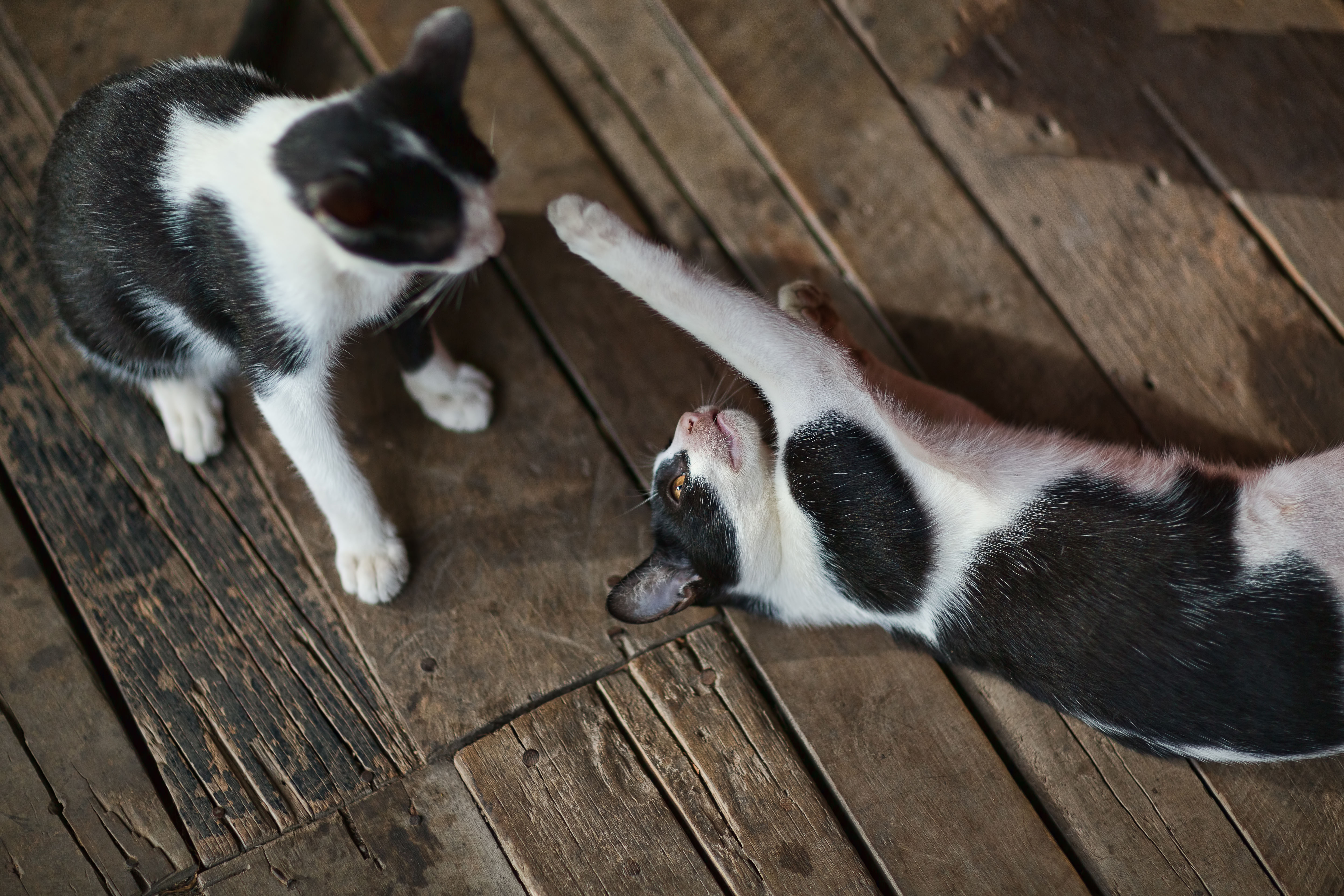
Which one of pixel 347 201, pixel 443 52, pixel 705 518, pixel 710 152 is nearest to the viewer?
pixel 347 201

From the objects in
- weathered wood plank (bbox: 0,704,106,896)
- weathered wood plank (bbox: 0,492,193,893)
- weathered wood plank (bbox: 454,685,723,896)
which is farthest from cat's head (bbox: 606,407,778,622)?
weathered wood plank (bbox: 0,704,106,896)

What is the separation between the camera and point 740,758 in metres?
1.84

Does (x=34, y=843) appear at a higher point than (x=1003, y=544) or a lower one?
lower

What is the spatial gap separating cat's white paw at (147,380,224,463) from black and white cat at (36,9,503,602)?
11 mm

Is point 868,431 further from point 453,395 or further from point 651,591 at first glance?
point 453,395

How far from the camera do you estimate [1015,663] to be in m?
1.61

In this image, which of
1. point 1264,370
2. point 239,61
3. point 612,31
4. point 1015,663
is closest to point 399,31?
point 239,61

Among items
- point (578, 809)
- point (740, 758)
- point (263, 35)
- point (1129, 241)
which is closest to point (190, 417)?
point (263, 35)

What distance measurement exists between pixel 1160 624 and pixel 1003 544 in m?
0.30

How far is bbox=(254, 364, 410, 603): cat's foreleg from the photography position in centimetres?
159

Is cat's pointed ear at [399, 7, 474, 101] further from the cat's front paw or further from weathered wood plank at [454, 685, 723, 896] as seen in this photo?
weathered wood plank at [454, 685, 723, 896]

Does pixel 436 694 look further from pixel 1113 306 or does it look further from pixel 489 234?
pixel 1113 306

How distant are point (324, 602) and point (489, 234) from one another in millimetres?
1044

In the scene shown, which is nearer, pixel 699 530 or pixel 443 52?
pixel 443 52
